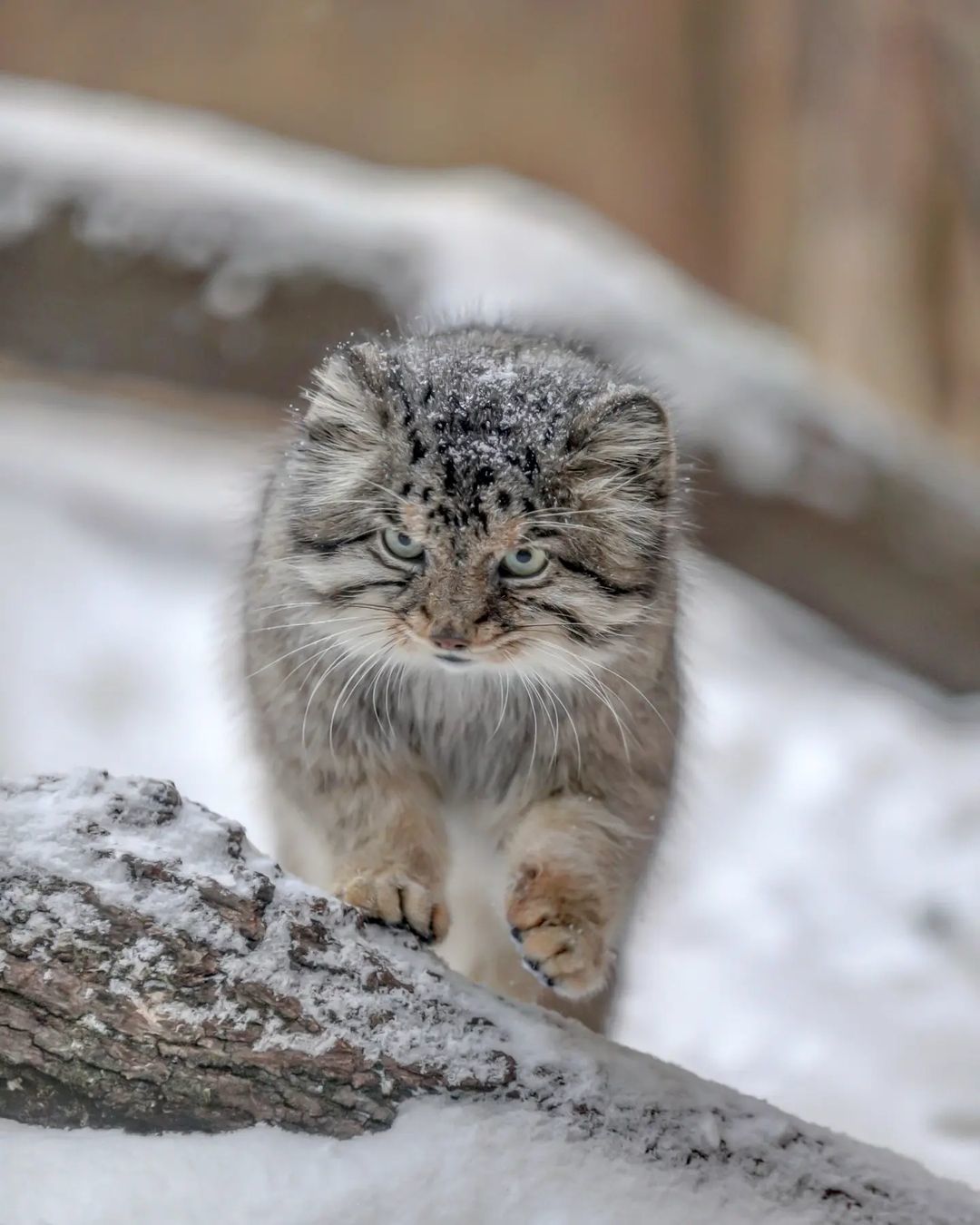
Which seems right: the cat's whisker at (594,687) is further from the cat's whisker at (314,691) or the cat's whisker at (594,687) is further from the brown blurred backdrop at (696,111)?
the brown blurred backdrop at (696,111)

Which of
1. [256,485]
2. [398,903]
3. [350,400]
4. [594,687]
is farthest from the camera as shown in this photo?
[256,485]

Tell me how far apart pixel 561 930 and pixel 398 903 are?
32 centimetres

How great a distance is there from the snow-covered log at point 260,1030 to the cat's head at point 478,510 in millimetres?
617

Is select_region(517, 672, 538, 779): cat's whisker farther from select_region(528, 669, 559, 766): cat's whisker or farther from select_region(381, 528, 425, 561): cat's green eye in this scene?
select_region(381, 528, 425, 561): cat's green eye

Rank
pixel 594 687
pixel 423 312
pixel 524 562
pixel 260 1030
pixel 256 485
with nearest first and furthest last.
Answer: pixel 260 1030, pixel 524 562, pixel 594 687, pixel 256 485, pixel 423 312

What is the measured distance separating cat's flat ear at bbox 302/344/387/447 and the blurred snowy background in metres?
1.05

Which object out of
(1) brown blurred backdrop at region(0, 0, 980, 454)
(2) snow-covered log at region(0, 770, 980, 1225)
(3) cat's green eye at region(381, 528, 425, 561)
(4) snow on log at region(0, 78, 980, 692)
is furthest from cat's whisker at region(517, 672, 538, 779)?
(1) brown blurred backdrop at region(0, 0, 980, 454)

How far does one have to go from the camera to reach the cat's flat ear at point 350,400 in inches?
108

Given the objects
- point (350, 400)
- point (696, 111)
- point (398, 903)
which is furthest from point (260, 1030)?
point (696, 111)

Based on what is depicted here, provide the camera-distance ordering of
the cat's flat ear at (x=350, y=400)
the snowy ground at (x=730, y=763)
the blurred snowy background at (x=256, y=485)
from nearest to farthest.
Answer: the cat's flat ear at (x=350, y=400), the snowy ground at (x=730, y=763), the blurred snowy background at (x=256, y=485)

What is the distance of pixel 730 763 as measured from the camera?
531 cm

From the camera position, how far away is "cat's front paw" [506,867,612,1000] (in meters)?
2.59

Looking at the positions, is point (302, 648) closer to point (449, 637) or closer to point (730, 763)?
point (449, 637)

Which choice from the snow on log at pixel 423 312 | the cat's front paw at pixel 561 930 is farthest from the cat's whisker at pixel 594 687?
the snow on log at pixel 423 312
